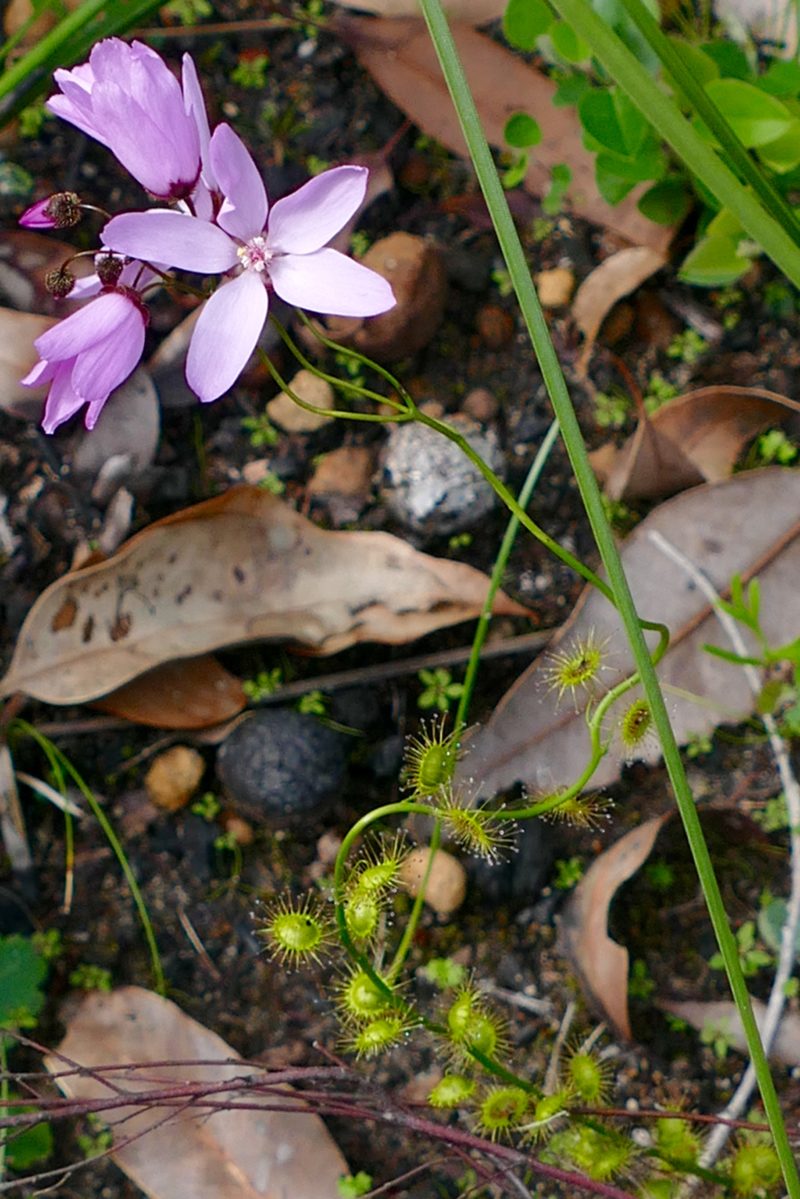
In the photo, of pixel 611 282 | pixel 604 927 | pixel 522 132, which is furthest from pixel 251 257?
pixel 604 927

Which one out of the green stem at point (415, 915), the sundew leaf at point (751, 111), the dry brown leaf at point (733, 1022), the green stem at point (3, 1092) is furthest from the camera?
the dry brown leaf at point (733, 1022)

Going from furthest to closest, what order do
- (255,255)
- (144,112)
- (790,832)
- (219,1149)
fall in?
(790,832) < (219,1149) < (255,255) < (144,112)

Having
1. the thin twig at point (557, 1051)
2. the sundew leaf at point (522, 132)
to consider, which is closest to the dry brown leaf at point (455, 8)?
the sundew leaf at point (522, 132)

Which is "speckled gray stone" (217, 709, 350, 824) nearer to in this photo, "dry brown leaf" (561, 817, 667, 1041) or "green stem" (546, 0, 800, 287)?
"dry brown leaf" (561, 817, 667, 1041)

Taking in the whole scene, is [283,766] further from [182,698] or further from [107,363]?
[107,363]

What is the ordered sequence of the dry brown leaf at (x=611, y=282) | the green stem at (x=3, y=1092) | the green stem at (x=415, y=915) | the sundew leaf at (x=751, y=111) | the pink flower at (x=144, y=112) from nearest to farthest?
1. the pink flower at (x=144, y=112)
2. the green stem at (x=415, y=915)
3. the sundew leaf at (x=751, y=111)
4. the green stem at (x=3, y=1092)
5. the dry brown leaf at (x=611, y=282)

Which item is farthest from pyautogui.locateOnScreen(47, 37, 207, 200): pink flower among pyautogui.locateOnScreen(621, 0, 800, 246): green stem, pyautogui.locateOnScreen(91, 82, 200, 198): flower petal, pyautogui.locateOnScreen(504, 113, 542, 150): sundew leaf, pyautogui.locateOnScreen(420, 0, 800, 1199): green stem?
pyautogui.locateOnScreen(504, 113, 542, 150): sundew leaf

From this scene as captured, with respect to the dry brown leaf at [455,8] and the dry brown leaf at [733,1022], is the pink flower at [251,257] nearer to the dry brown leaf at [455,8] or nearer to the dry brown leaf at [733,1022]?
the dry brown leaf at [455,8]
